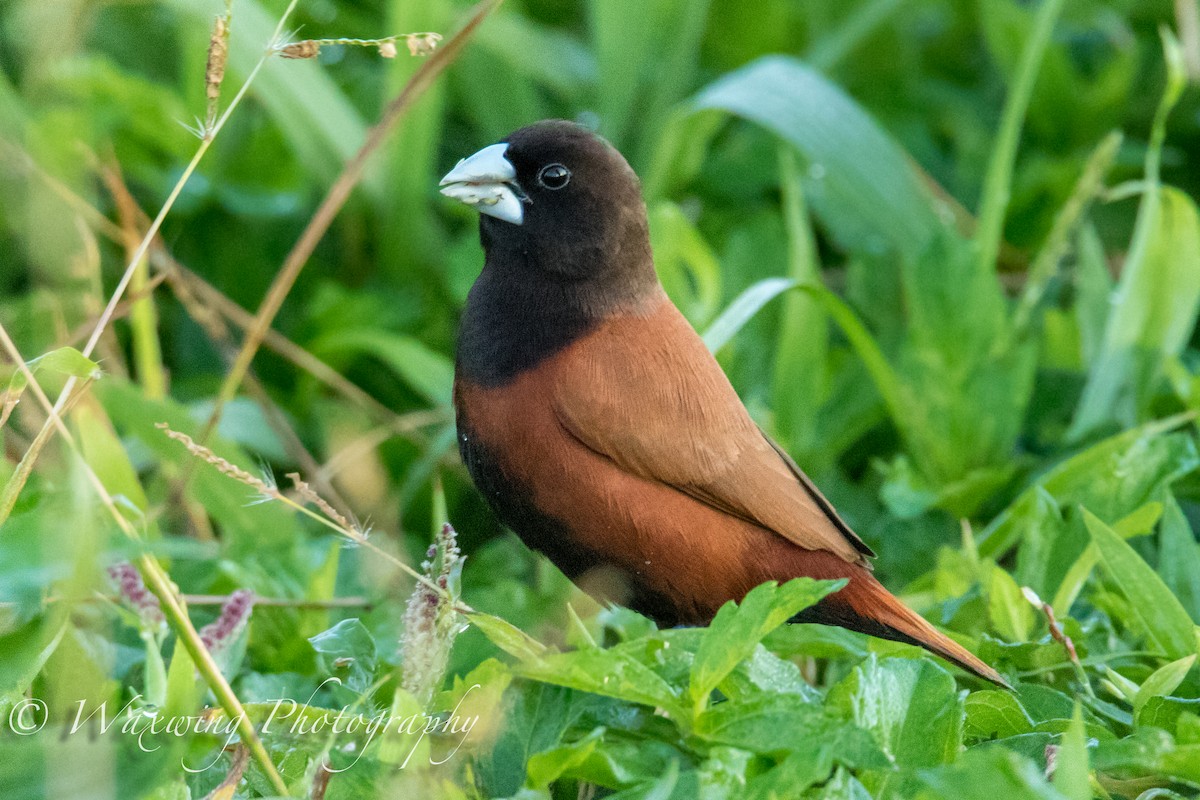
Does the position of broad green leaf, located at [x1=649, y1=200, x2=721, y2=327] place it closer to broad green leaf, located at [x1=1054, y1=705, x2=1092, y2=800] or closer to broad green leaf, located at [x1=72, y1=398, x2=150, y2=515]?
broad green leaf, located at [x1=72, y1=398, x2=150, y2=515]

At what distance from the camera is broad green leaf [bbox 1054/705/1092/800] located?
147cm

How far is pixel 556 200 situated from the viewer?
7.74 ft

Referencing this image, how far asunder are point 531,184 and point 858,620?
934 mm

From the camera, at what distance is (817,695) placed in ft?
6.33

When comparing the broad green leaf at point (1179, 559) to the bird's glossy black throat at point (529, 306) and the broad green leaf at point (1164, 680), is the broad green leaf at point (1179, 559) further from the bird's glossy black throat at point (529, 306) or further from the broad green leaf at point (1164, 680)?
the bird's glossy black throat at point (529, 306)

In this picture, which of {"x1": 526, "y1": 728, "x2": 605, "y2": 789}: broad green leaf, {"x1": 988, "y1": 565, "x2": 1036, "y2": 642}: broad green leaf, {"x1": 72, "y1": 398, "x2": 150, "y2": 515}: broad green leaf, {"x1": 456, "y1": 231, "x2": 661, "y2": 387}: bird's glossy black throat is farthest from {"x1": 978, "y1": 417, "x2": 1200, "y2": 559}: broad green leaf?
{"x1": 72, "y1": 398, "x2": 150, "y2": 515}: broad green leaf

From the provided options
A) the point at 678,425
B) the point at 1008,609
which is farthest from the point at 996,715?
the point at 678,425

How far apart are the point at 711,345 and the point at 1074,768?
137cm

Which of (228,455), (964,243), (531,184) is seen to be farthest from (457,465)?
(964,243)

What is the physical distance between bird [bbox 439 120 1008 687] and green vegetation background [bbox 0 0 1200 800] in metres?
0.13

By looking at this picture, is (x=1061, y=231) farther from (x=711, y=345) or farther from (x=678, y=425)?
(x=678, y=425)

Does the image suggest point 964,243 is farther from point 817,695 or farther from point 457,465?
point 817,695

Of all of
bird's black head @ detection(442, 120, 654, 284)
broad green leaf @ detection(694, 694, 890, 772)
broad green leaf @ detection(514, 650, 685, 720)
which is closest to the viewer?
broad green leaf @ detection(694, 694, 890, 772)

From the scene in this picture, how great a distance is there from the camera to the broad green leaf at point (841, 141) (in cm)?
352
